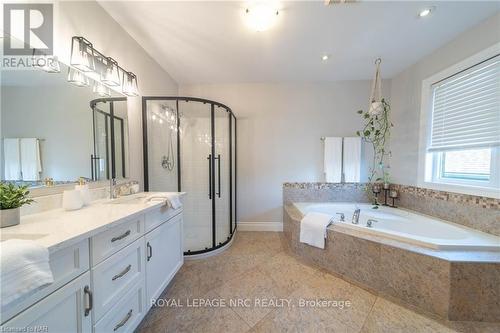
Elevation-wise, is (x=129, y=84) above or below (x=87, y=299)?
above

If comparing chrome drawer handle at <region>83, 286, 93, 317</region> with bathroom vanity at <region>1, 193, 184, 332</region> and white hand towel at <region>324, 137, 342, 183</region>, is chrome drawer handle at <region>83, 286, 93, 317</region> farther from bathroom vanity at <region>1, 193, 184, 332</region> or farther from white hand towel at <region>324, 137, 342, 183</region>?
white hand towel at <region>324, 137, 342, 183</region>

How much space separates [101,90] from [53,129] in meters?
0.54

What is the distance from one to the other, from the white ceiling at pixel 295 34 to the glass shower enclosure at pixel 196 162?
1.85ft

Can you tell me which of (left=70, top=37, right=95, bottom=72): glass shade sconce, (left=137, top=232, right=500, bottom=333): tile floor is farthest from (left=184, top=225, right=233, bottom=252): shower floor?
(left=70, top=37, right=95, bottom=72): glass shade sconce

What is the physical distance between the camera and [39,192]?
1.16 meters

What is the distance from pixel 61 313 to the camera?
0.79 meters

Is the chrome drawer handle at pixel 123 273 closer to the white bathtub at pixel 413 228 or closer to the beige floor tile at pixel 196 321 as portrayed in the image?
the beige floor tile at pixel 196 321

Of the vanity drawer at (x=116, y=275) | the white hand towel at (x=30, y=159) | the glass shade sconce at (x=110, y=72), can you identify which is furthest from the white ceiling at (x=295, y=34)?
the vanity drawer at (x=116, y=275)

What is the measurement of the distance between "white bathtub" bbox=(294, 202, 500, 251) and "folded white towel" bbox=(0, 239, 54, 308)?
2.20 metres

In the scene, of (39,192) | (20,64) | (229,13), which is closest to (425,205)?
(229,13)

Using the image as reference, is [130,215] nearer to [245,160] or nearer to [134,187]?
[134,187]

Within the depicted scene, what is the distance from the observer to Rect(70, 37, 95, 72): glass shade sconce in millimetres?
1345

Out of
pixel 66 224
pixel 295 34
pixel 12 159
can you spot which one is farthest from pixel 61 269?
pixel 295 34

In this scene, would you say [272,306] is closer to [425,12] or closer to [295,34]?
[295,34]
